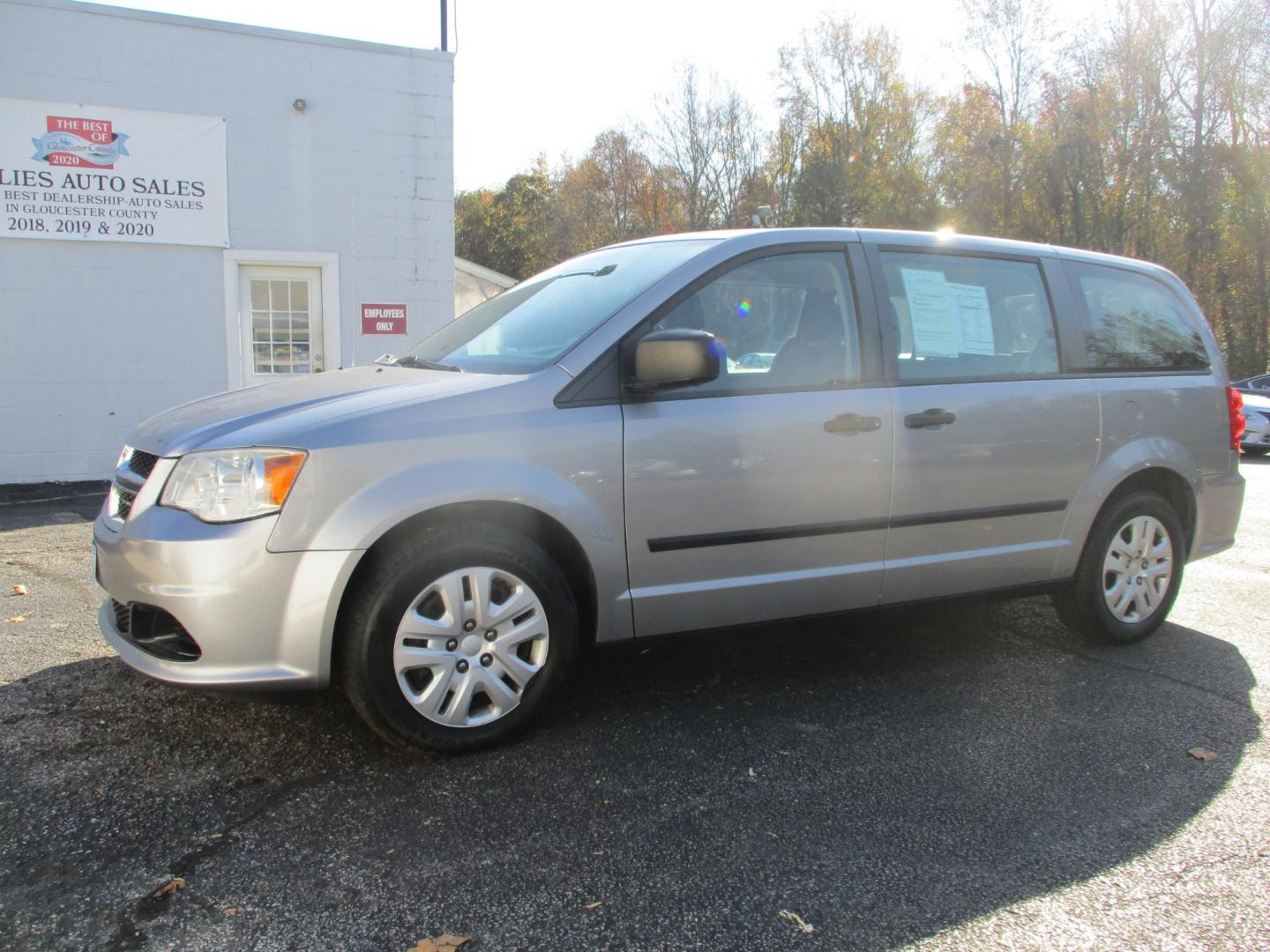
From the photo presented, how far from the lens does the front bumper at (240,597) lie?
2814 millimetres

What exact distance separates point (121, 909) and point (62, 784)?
786 millimetres

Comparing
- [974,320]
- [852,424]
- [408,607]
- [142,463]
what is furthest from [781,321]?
[142,463]

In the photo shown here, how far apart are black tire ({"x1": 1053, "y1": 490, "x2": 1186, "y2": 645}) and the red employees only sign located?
7862mm

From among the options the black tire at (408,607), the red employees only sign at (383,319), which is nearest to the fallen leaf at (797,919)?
the black tire at (408,607)

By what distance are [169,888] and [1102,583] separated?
152 inches

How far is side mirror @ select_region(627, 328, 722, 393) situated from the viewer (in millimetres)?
3213

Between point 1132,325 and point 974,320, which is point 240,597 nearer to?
point 974,320

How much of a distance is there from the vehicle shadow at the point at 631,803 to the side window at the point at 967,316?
107 centimetres

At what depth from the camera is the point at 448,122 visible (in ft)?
34.6

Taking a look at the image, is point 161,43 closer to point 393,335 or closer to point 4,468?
point 393,335

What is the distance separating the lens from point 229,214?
9.77 m

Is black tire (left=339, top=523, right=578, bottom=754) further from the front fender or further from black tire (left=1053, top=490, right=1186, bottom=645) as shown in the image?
black tire (left=1053, top=490, right=1186, bottom=645)

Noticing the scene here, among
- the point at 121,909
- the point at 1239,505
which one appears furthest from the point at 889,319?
the point at 121,909

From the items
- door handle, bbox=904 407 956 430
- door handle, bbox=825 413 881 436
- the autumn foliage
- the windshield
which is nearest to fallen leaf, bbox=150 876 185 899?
the windshield
